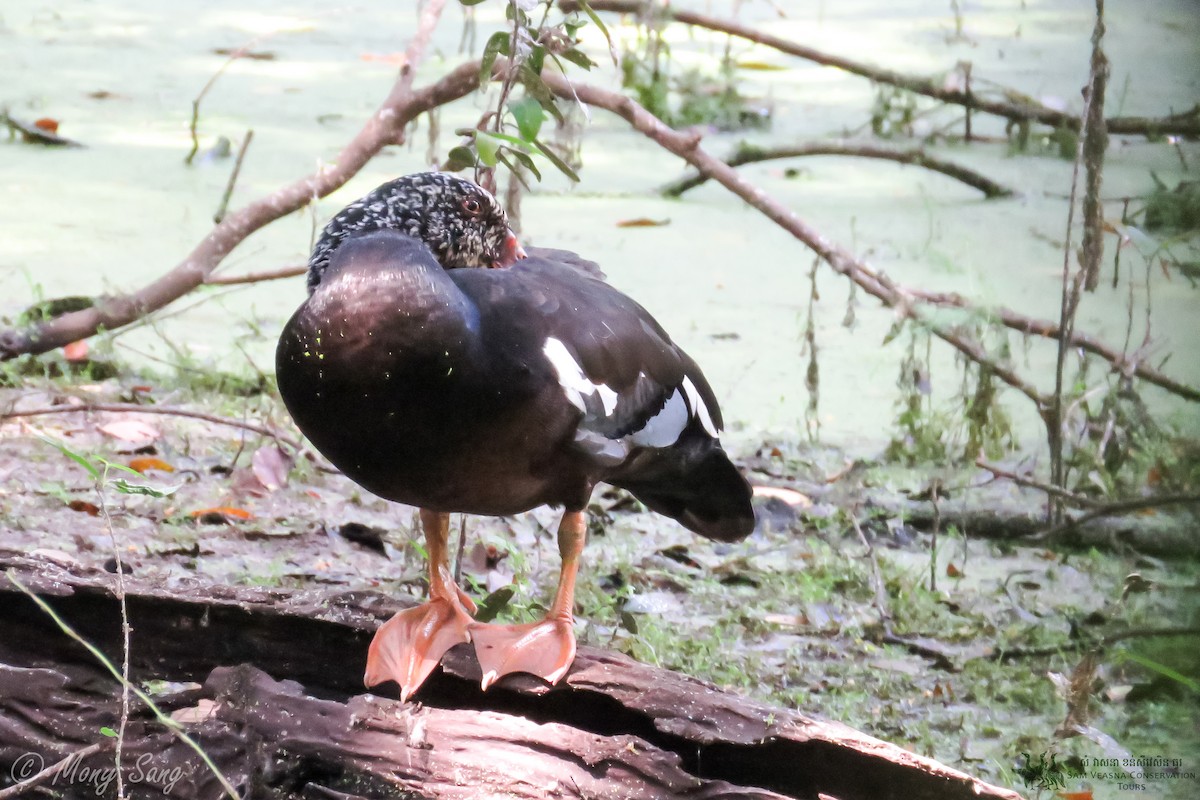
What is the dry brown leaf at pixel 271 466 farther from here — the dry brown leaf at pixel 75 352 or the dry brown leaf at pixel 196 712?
the dry brown leaf at pixel 196 712

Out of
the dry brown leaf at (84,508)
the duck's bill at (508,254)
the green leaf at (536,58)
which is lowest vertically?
the dry brown leaf at (84,508)

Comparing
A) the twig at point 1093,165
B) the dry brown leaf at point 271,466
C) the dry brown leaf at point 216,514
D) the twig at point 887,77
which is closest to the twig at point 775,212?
the twig at point 887,77

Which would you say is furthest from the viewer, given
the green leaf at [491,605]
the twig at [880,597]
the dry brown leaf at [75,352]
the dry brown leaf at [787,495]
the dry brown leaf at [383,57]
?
the dry brown leaf at [383,57]

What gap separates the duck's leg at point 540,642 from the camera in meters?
1.99

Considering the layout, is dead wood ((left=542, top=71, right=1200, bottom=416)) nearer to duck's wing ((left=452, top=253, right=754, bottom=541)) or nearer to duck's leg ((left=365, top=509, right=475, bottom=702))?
duck's wing ((left=452, top=253, right=754, bottom=541))

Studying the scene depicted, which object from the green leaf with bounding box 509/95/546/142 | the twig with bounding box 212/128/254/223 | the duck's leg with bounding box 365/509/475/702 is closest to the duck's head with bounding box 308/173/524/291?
the green leaf with bounding box 509/95/546/142

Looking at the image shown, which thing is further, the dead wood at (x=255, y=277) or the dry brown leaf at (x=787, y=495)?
the dead wood at (x=255, y=277)

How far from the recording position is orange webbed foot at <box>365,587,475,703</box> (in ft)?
6.55

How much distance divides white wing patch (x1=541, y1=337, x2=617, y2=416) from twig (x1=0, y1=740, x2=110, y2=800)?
800 mm

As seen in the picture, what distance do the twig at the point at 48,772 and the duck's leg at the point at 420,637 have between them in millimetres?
398

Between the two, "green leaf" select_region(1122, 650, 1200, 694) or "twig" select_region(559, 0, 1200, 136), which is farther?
"twig" select_region(559, 0, 1200, 136)

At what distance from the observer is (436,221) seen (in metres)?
2.16

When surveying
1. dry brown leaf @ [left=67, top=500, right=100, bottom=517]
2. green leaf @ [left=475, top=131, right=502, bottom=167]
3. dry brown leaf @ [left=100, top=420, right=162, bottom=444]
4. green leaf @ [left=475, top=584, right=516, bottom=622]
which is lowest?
dry brown leaf @ [left=67, top=500, right=100, bottom=517]

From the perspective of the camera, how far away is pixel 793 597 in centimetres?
288
